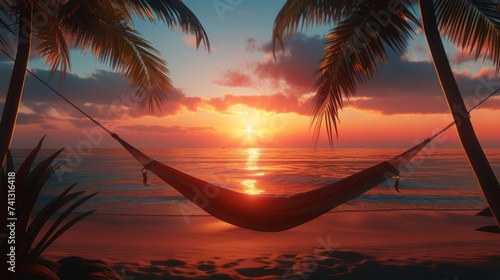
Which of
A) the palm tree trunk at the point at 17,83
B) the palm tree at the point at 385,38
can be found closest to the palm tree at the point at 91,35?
the palm tree trunk at the point at 17,83

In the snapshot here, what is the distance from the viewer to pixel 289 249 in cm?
378

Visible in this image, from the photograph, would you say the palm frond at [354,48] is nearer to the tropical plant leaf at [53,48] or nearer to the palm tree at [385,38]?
the palm tree at [385,38]

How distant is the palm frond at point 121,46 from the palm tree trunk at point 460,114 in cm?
245

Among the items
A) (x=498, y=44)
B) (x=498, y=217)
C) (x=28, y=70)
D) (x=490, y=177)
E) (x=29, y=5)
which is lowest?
(x=498, y=217)

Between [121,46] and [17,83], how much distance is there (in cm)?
140

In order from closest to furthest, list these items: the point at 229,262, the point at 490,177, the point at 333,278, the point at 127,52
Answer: the point at 490,177 → the point at 333,278 → the point at 229,262 → the point at 127,52

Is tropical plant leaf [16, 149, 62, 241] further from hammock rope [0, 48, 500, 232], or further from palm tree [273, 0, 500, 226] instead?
palm tree [273, 0, 500, 226]

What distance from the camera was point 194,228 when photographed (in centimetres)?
517

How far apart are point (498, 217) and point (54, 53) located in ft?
13.4

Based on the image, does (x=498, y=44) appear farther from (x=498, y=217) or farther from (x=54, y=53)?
(x=54, y=53)

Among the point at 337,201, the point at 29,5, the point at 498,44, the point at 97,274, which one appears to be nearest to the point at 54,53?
the point at 29,5

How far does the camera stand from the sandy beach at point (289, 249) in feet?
9.59

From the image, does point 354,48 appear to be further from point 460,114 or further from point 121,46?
point 121,46

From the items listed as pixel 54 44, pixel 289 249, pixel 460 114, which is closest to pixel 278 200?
pixel 460 114
